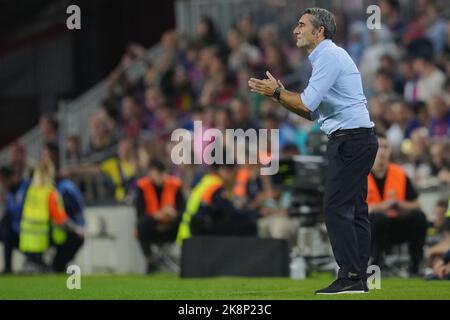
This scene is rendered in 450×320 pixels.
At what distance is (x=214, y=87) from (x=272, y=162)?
5518 mm

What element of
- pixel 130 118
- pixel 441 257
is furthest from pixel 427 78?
pixel 130 118

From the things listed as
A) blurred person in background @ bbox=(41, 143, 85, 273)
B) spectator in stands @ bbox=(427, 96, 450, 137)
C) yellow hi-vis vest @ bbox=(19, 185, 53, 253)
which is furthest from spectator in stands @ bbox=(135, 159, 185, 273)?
spectator in stands @ bbox=(427, 96, 450, 137)

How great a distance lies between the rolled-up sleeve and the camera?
36.0 ft

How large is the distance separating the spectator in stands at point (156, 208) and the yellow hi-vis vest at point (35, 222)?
1847 mm

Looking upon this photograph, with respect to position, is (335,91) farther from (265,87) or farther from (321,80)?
(265,87)

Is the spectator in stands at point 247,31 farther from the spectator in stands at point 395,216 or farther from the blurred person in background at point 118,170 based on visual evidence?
the spectator in stands at point 395,216

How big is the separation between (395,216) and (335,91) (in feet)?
17.1

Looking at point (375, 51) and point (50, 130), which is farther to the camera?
point (50, 130)

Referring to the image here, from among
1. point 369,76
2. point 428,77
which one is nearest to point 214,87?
point 369,76

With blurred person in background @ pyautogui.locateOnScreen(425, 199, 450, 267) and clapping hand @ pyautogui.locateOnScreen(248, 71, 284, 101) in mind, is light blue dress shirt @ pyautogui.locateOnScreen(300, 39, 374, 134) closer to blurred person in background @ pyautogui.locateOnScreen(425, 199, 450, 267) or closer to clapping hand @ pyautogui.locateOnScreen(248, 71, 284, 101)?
clapping hand @ pyautogui.locateOnScreen(248, 71, 284, 101)

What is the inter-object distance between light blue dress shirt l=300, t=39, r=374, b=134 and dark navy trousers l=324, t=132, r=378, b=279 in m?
0.14

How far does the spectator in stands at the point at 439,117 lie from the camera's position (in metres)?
18.7

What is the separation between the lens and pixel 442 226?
16.5 metres

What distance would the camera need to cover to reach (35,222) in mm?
20938
